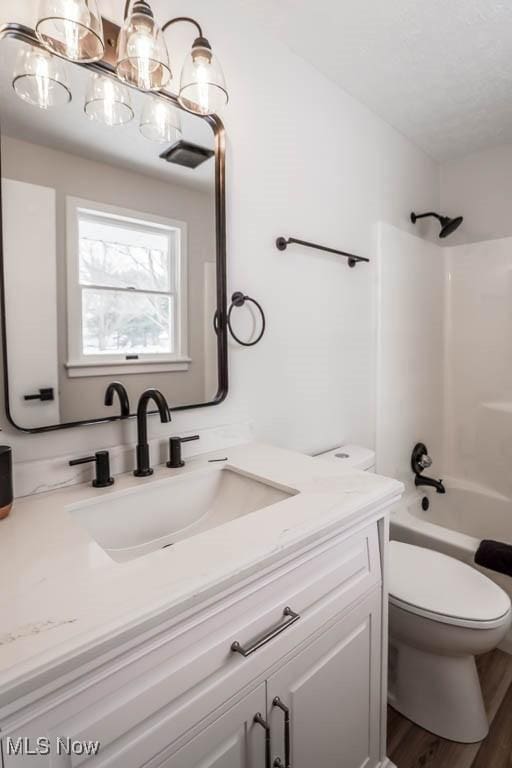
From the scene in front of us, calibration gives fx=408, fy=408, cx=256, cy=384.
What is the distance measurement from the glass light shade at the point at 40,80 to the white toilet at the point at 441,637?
69.0 inches

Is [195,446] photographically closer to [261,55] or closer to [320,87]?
[261,55]

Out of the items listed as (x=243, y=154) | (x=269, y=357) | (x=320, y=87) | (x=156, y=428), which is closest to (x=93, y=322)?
(x=156, y=428)

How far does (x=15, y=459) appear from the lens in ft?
3.23

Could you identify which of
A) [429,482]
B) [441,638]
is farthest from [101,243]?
[429,482]

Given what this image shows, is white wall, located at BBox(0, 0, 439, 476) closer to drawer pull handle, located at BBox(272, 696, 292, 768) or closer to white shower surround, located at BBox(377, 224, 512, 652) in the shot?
white shower surround, located at BBox(377, 224, 512, 652)

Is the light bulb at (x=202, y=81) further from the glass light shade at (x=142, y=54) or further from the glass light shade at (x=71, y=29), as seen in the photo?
the glass light shade at (x=71, y=29)

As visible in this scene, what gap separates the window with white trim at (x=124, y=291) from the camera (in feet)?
3.51

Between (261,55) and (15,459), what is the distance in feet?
5.21

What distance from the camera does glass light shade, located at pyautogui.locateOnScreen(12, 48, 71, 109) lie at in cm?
95

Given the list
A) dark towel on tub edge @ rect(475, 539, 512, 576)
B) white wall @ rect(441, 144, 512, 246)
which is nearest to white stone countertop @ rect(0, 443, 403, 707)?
dark towel on tub edge @ rect(475, 539, 512, 576)

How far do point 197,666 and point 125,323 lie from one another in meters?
0.84

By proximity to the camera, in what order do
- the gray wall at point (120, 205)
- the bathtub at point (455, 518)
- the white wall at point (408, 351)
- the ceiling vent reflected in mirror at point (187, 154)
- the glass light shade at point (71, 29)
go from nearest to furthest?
the glass light shade at point (71, 29)
the gray wall at point (120, 205)
the ceiling vent reflected in mirror at point (187, 154)
the bathtub at point (455, 518)
the white wall at point (408, 351)

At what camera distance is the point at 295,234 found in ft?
5.34

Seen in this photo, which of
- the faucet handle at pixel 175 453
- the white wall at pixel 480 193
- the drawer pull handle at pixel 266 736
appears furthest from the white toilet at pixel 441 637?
the white wall at pixel 480 193
